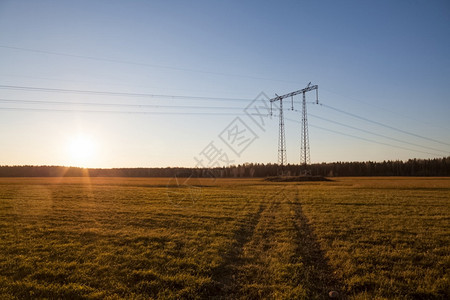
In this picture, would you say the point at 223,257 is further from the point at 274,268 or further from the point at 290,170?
the point at 290,170

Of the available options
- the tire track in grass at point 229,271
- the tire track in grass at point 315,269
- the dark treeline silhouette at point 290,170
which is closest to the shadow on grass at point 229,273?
the tire track in grass at point 229,271

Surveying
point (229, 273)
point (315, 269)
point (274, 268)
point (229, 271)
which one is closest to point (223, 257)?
point (229, 271)

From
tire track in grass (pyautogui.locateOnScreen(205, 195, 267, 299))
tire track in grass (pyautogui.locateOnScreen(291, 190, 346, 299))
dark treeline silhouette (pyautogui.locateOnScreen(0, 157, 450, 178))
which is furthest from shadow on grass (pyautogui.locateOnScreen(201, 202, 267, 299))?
dark treeline silhouette (pyautogui.locateOnScreen(0, 157, 450, 178))

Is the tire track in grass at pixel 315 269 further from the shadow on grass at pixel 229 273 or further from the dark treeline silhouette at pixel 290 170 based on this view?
the dark treeline silhouette at pixel 290 170

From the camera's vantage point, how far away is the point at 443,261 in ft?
36.1

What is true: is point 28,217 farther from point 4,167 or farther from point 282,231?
point 4,167

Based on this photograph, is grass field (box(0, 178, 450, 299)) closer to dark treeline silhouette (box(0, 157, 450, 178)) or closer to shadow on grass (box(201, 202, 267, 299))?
shadow on grass (box(201, 202, 267, 299))

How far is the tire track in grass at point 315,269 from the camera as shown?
866 centimetres

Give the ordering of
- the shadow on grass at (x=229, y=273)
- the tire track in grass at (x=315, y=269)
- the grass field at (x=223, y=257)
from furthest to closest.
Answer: the tire track in grass at (x=315, y=269), the grass field at (x=223, y=257), the shadow on grass at (x=229, y=273)

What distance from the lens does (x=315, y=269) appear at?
406 inches

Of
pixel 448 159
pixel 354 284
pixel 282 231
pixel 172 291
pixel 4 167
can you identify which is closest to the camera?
pixel 172 291

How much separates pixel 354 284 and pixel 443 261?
16.6 ft

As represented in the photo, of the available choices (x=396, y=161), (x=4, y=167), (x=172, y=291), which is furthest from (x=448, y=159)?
(x=4, y=167)

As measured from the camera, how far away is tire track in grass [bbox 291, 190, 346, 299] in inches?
341
